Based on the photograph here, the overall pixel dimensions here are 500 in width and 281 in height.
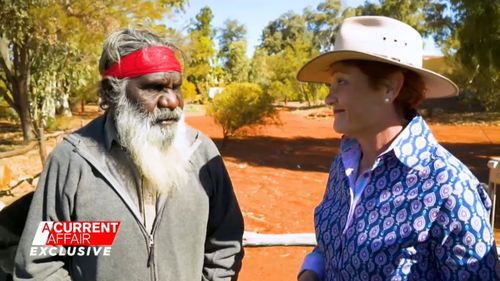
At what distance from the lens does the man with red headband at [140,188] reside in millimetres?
1815

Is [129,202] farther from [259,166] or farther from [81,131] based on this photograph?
[259,166]

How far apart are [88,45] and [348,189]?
13.5 meters

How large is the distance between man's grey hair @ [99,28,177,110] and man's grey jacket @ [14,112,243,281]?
13 centimetres

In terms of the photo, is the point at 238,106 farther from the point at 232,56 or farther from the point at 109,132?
the point at 232,56

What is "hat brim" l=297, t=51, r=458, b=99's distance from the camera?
1722mm

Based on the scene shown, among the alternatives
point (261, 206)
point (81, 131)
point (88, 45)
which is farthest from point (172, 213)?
point (88, 45)

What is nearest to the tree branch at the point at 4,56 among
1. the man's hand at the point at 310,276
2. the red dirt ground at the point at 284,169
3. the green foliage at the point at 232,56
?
the red dirt ground at the point at 284,169

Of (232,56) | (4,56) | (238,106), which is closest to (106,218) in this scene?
(238,106)

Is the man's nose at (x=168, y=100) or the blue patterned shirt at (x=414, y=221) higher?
the man's nose at (x=168, y=100)

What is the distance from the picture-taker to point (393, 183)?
5.57ft

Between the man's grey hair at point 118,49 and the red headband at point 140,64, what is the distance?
2 cm

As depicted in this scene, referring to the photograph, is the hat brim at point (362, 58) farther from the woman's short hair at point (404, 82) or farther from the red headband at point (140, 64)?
the red headband at point (140, 64)

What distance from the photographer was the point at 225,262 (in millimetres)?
2080

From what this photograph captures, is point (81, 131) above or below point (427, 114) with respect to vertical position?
above
